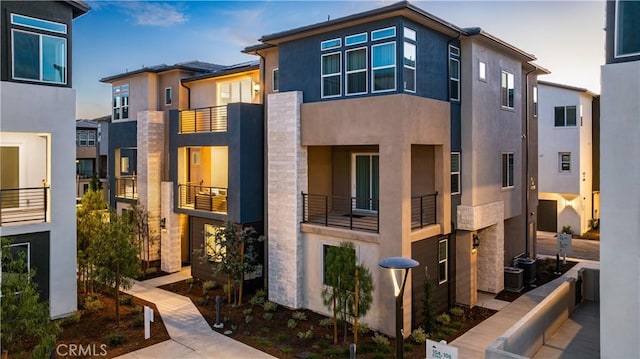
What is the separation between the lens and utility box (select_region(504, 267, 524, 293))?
17156 mm

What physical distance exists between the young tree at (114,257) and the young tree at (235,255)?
2752mm

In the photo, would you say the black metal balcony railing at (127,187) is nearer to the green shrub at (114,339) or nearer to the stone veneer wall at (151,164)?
the stone veneer wall at (151,164)

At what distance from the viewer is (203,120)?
18.4m

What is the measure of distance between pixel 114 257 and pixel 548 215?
87.5ft

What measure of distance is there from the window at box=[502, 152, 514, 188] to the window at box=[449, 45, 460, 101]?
149 inches

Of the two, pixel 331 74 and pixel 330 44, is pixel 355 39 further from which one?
pixel 331 74

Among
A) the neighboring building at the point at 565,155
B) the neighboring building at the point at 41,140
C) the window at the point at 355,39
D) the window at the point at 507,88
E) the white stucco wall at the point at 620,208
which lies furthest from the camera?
the neighboring building at the point at 565,155

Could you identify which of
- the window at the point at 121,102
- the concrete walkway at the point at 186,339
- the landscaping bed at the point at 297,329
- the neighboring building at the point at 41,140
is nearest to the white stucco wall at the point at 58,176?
the neighboring building at the point at 41,140

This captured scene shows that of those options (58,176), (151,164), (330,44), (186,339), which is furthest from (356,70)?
(151,164)

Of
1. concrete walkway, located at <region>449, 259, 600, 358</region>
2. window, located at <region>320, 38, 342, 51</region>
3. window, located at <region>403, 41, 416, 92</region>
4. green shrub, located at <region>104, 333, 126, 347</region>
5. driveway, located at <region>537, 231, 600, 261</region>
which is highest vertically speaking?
window, located at <region>320, 38, 342, 51</region>

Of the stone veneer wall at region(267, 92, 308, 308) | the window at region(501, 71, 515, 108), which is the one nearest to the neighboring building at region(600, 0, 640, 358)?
the stone veneer wall at region(267, 92, 308, 308)

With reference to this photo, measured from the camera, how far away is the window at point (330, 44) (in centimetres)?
1372

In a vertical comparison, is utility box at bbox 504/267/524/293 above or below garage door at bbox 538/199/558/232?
below

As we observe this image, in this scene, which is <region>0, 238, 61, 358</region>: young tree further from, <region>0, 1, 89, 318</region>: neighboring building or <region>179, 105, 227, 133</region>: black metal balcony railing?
<region>179, 105, 227, 133</region>: black metal balcony railing
